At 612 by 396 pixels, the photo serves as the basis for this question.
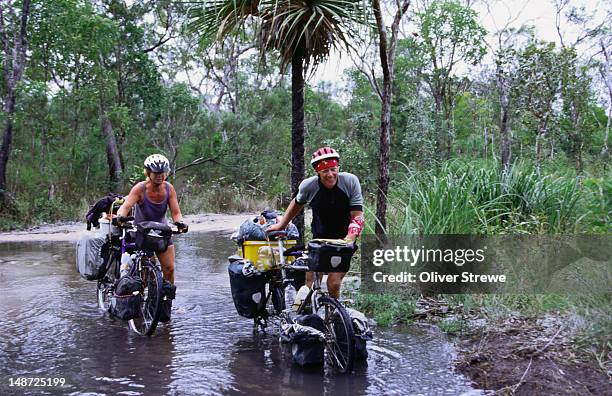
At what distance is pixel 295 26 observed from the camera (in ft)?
30.5

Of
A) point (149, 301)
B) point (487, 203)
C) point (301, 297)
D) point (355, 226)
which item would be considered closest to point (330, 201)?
point (355, 226)

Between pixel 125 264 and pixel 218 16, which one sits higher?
pixel 218 16

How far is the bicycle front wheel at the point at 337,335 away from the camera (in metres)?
4.88

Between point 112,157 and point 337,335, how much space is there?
21.0 meters

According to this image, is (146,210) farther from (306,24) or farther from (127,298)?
(306,24)

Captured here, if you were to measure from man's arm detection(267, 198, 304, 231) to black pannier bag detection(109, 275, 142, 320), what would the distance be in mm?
1659

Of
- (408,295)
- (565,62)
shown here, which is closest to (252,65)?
(565,62)

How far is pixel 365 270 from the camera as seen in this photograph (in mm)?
8352

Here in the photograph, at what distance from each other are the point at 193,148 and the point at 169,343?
2209 cm

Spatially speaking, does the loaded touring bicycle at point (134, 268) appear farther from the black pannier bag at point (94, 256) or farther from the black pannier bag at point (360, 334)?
the black pannier bag at point (360, 334)

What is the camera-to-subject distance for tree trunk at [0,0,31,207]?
62.5ft

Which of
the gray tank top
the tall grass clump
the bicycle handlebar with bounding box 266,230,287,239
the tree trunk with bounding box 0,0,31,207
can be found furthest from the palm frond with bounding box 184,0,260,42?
the tree trunk with bounding box 0,0,31,207

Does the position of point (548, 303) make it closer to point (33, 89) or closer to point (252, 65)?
point (33, 89)

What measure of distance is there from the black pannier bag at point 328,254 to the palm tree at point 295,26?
14.6 feet
